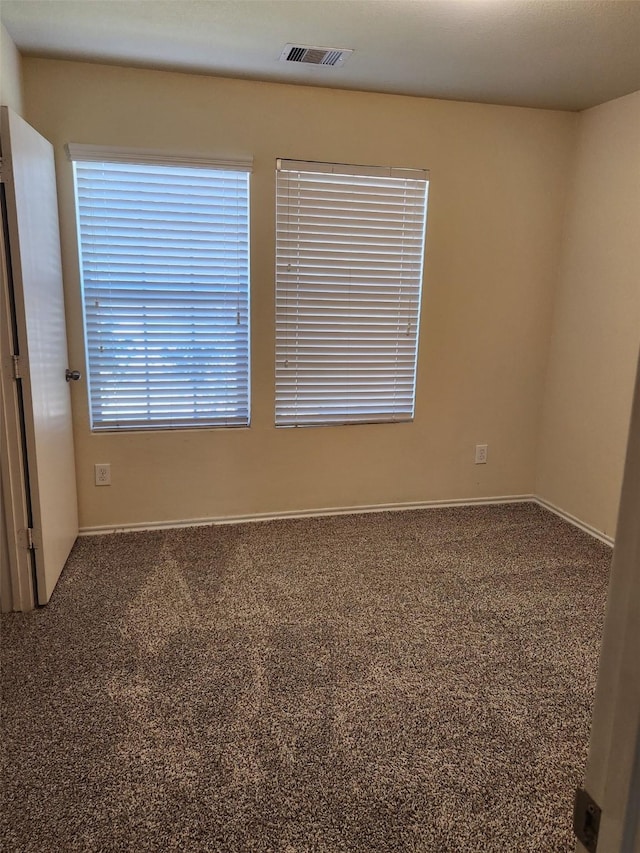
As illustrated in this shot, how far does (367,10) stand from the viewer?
2.22 m

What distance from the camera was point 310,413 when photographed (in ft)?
11.7

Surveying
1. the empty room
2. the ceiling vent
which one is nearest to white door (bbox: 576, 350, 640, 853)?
the empty room

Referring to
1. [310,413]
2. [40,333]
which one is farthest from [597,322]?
[40,333]

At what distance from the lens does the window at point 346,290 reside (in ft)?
10.9

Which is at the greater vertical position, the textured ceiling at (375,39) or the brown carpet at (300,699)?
the textured ceiling at (375,39)

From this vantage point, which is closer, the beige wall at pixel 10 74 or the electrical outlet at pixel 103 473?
the beige wall at pixel 10 74

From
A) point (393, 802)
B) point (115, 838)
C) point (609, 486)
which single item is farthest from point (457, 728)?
point (609, 486)

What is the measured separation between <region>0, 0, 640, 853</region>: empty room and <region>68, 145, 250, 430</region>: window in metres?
0.02

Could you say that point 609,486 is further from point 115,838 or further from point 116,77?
point 116,77

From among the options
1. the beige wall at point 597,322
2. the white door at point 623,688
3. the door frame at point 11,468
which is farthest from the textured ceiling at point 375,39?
the white door at point 623,688

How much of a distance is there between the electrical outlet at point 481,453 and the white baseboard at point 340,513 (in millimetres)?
283

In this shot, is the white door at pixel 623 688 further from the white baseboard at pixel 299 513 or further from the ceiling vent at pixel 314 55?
the white baseboard at pixel 299 513

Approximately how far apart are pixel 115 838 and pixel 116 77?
332cm

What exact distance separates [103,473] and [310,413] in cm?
132
